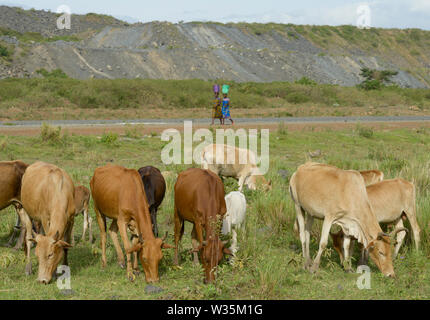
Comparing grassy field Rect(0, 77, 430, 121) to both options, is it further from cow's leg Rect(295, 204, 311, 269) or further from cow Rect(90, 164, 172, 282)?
cow's leg Rect(295, 204, 311, 269)

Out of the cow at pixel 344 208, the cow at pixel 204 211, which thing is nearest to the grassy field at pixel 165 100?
the cow at pixel 204 211

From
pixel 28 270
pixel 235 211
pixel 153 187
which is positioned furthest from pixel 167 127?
pixel 28 270

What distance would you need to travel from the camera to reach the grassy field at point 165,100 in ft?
121

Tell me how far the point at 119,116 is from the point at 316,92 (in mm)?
22494

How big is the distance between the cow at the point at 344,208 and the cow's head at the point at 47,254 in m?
3.74

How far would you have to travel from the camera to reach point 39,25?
326 ft

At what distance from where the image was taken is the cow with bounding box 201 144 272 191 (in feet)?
44.4

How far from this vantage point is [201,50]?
222 feet

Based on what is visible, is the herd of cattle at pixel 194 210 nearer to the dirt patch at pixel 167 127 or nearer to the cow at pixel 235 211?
the cow at pixel 235 211

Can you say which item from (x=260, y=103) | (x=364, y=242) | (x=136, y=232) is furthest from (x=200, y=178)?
(x=260, y=103)

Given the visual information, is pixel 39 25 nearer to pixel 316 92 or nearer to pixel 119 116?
pixel 316 92

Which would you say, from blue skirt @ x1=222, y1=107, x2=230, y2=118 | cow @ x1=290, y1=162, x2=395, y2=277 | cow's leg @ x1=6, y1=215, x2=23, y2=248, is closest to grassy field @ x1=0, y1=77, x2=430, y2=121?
blue skirt @ x1=222, y1=107, x2=230, y2=118

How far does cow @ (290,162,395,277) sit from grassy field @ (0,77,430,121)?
26353 millimetres

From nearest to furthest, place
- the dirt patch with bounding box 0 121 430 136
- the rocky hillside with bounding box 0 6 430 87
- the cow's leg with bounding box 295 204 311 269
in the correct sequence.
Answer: the cow's leg with bounding box 295 204 311 269 → the dirt patch with bounding box 0 121 430 136 → the rocky hillside with bounding box 0 6 430 87
